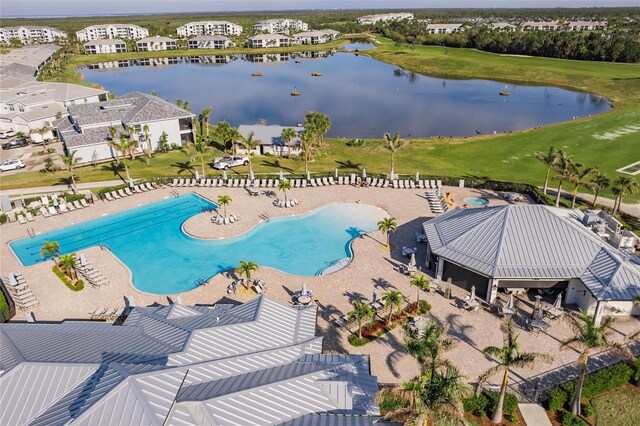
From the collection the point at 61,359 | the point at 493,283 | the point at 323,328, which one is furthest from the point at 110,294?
the point at 493,283

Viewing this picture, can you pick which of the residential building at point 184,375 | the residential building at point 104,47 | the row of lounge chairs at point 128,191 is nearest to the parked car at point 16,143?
the row of lounge chairs at point 128,191

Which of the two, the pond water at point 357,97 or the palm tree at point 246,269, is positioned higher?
the pond water at point 357,97

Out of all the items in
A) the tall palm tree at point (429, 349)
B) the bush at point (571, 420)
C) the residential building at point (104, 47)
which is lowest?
the bush at point (571, 420)

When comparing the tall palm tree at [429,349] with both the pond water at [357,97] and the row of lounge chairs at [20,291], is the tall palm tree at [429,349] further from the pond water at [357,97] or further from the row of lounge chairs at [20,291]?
the pond water at [357,97]

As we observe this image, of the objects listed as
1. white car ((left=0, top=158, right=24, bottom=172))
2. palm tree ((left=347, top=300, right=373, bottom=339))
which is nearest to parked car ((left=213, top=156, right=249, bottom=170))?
white car ((left=0, top=158, right=24, bottom=172))

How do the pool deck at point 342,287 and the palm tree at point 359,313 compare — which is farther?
the palm tree at point 359,313

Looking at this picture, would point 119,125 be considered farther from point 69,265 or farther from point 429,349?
point 429,349
